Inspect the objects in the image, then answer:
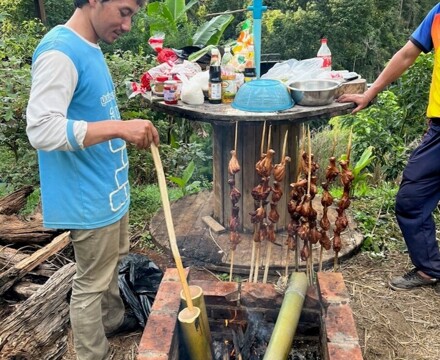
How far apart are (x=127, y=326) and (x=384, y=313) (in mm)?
1875

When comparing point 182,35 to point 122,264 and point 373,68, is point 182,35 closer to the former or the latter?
point 122,264

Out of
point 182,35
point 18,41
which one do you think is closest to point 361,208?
point 18,41

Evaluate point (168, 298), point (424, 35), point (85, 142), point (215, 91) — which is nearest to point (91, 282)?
point (168, 298)

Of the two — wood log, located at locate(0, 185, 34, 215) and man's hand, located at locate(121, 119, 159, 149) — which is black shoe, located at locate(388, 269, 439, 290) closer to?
man's hand, located at locate(121, 119, 159, 149)

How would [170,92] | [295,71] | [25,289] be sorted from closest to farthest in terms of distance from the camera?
[25,289]
[170,92]
[295,71]

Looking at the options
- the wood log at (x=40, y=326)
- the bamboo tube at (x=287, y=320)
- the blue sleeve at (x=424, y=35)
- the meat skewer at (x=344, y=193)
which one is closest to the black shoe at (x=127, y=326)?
the wood log at (x=40, y=326)

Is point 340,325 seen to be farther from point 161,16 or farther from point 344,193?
point 161,16

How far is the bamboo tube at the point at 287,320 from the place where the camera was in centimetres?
221

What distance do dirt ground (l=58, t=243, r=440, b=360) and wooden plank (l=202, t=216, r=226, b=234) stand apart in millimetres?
525

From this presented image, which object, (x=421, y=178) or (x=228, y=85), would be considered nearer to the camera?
(x=421, y=178)

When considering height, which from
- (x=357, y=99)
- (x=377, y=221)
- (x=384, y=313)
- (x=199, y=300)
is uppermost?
(x=357, y=99)

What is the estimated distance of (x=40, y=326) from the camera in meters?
3.00

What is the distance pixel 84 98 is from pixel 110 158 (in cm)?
36

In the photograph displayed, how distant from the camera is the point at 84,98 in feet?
7.65
